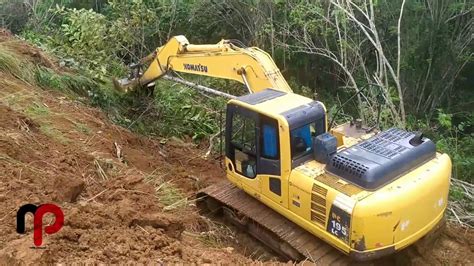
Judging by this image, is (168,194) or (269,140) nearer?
(269,140)

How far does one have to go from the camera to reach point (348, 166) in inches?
216

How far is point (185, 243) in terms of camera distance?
206 inches

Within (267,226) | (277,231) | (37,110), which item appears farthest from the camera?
(37,110)

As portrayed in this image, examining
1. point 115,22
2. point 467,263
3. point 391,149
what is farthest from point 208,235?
point 115,22

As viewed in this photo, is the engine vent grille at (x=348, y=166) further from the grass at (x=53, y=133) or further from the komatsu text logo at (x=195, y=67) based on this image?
the grass at (x=53, y=133)

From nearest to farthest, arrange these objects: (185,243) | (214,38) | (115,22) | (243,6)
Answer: (185,243)
(115,22)
(243,6)
(214,38)

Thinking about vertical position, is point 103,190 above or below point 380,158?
below

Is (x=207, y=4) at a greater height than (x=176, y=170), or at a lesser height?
greater

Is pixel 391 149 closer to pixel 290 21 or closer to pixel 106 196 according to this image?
pixel 106 196

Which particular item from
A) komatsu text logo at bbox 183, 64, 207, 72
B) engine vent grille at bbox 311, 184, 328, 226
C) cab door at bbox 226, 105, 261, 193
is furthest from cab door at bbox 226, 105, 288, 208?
komatsu text logo at bbox 183, 64, 207, 72

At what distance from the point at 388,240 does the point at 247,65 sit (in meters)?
2.71

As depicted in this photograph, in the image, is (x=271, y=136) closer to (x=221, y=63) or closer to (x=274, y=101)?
(x=274, y=101)

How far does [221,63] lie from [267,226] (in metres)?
2.20

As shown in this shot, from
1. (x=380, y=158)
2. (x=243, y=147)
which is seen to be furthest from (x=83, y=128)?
(x=380, y=158)
